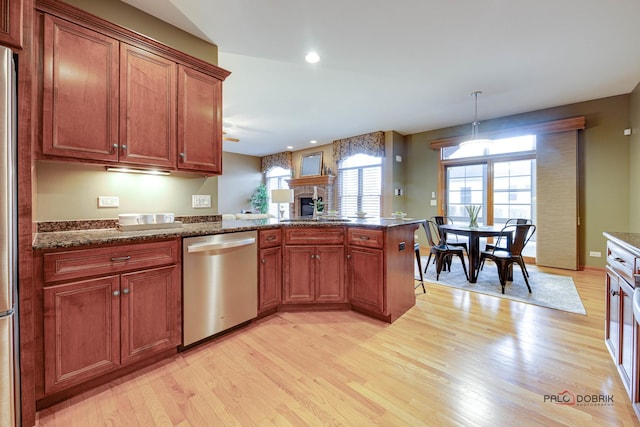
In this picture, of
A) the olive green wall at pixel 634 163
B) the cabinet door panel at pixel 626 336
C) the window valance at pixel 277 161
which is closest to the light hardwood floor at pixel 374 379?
the cabinet door panel at pixel 626 336

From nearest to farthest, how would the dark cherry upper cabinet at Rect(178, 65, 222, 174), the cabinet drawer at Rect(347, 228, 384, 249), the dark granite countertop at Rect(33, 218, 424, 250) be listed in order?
the dark granite countertop at Rect(33, 218, 424, 250) → the dark cherry upper cabinet at Rect(178, 65, 222, 174) → the cabinet drawer at Rect(347, 228, 384, 249)

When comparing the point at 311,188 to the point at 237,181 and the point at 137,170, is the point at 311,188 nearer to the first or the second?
the point at 237,181

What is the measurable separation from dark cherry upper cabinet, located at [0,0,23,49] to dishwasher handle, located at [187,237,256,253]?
1285 millimetres

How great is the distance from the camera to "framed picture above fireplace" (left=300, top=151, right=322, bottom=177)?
7.42 meters

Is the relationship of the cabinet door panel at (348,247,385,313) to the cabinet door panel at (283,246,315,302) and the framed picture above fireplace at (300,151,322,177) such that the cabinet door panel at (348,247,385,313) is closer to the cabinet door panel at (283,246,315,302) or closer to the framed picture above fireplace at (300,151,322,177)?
the cabinet door panel at (283,246,315,302)

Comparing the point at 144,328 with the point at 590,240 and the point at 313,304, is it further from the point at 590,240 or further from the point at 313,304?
the point at 590,240

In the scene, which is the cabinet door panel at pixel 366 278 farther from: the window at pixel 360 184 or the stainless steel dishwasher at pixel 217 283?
the window at pixel 360 184

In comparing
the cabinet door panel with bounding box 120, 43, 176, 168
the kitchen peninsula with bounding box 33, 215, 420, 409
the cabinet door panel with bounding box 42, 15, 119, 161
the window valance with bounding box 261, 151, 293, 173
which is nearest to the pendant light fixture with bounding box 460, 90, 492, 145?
the kitchen peninsula with bounding box 33, 215, 420, 409

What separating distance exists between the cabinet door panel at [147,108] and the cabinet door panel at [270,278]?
3.69 feet

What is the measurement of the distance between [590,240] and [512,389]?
167 inches

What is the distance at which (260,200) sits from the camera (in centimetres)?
895

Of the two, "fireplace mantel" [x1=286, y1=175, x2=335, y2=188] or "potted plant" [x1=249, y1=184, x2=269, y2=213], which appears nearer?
"fireplace mantel" [x1=286, y1=175, x2=335, y2=188]

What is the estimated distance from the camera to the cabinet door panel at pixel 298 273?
8.39 feet

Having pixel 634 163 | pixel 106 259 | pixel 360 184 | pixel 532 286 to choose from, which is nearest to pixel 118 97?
pixel 106 259
